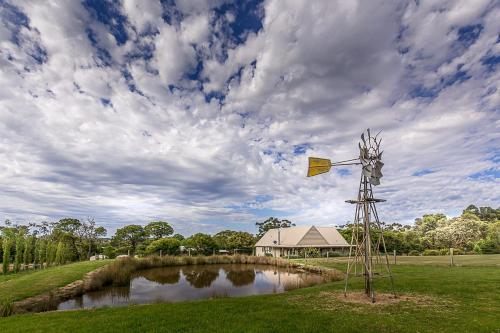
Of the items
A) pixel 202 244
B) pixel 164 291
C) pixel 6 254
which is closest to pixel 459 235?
pixel 202 244

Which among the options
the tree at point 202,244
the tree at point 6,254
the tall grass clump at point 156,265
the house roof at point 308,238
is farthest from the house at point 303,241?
the tree at point 6,254

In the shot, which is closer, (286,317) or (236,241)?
(286,317)

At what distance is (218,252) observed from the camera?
157ft

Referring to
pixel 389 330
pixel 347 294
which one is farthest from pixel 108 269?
pixel 389 330

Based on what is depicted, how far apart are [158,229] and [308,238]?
31.4 meters

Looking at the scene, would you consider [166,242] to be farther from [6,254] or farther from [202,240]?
[6,254]

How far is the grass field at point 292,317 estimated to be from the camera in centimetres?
757

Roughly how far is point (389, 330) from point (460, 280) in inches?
396

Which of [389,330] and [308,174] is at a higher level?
[308,174]

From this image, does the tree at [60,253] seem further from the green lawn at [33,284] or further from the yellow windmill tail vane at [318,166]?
the yellow windmill tail vane at [318,166]

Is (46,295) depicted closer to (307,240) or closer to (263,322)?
(263,322)

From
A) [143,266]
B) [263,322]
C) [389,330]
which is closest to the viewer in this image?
→ [389,330]

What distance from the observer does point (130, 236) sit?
178ft

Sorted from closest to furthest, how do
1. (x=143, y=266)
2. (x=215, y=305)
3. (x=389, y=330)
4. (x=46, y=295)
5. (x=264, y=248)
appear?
(x=389, y=330) < (x=215, y=305) < (x=46, y=295) < (x=143, y=266) < (x=264, y=248)
